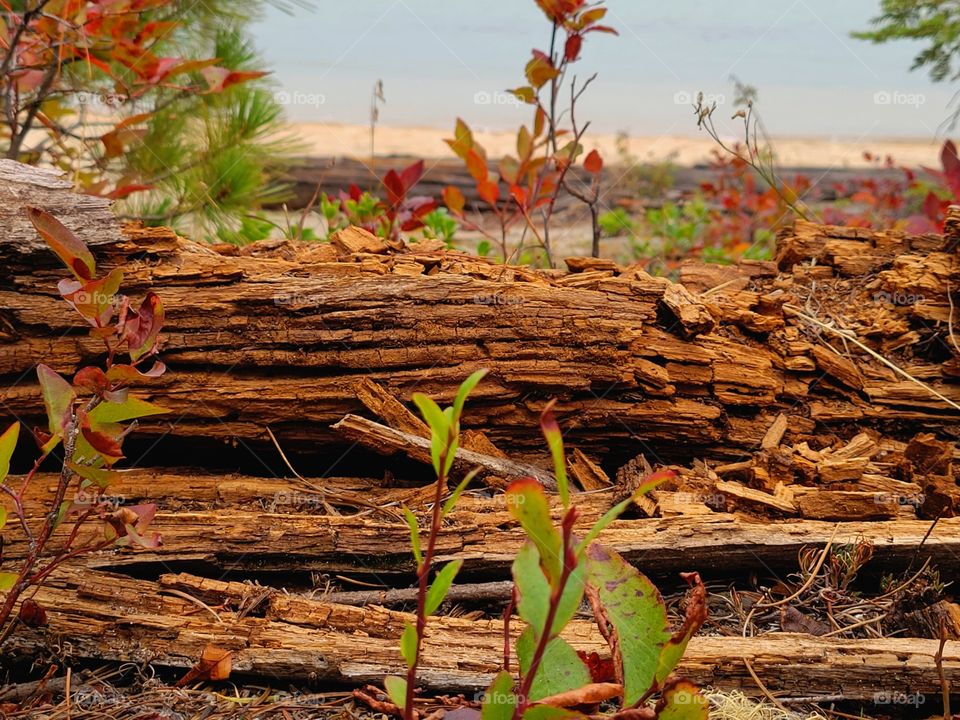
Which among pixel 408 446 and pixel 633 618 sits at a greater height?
pixel 408 446

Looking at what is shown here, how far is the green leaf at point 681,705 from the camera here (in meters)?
1.63

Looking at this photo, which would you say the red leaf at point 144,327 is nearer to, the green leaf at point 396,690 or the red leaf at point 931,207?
the green leaf at point 396,690

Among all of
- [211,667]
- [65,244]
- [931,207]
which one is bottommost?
[211,667]

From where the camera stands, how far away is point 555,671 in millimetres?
1641

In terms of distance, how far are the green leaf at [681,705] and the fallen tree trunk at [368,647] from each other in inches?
19.9

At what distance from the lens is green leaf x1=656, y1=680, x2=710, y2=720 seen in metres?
1.63

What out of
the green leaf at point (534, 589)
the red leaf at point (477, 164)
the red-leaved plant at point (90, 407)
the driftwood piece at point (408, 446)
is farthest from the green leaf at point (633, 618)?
the red leaf at point (477, 164)

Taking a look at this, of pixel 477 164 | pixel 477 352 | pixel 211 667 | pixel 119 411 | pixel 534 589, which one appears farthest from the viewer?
pixel 477 164

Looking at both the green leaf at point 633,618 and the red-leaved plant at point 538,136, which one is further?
the red-leaved plant at point 538,136

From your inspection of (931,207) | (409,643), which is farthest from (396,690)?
(931,207)

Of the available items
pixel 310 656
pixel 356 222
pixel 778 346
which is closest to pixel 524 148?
pixel 356 222

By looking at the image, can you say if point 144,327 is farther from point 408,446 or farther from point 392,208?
point 392,208

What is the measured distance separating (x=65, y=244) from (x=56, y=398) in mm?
354

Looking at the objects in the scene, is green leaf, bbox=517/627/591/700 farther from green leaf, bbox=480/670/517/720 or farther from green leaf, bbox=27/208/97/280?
green leaf, bbox=27/208/97/280
